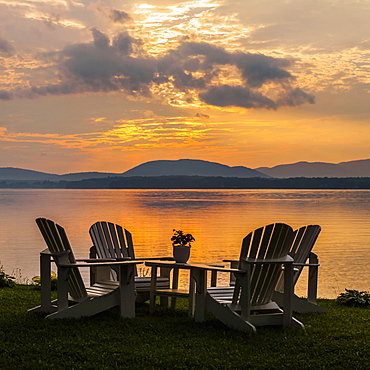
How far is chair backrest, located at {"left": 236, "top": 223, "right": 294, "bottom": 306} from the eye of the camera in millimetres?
5801

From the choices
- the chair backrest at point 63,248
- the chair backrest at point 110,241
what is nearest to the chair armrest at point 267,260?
the chair backrest at point 63,248

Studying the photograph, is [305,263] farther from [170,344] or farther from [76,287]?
[76,287]

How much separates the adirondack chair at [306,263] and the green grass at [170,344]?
0.45m

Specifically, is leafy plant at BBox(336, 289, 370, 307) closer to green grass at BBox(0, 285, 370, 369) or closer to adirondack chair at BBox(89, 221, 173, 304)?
green grass at BBox(0, 285, 370, 369)

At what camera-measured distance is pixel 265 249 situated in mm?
5816

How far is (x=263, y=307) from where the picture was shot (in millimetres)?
6004

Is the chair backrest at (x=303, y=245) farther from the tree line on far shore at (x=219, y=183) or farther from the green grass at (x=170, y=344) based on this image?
the tree line on far shore at (x=219, y=183)

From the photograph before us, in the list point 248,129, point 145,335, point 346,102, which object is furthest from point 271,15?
point 248,129

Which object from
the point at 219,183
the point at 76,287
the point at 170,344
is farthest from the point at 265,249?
the point at 219,183

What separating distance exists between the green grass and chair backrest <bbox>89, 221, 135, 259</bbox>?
3.90 ft

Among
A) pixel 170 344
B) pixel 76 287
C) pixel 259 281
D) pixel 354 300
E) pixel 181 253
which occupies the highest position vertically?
pixel 181 253

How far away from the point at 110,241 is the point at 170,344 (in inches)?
110

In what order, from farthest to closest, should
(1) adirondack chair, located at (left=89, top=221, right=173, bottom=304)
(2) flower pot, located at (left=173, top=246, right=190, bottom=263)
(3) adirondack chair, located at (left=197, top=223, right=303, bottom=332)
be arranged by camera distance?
(1) adirondack chair, located at (left=89, top=221, right=173, bottom=304)
(2) flower pot, located at (left=173, top=246, right=190, bottom=263)
(3) adirondack chair, located at (left=197, top=223, right=303, bottom=332)

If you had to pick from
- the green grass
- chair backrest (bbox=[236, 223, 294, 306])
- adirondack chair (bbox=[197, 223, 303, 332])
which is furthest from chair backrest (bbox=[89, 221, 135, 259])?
chair backrest (bbox=[236, 223, 294, 306])
